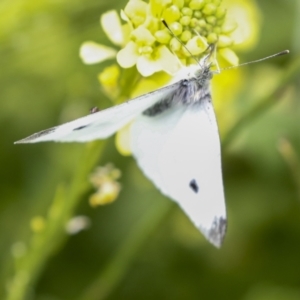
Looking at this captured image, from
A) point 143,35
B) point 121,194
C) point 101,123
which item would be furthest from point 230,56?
point 121,194

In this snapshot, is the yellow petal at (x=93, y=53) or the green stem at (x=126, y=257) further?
the green stem at (x=126, y=257)

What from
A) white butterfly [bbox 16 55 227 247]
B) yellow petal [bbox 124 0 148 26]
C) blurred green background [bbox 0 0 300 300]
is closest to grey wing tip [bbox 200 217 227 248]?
white butterfly [bbox 16 55 227 247]

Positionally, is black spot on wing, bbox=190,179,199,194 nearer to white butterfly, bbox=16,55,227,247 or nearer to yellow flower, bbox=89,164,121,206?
white butterfly, bbox=16,55,227,247

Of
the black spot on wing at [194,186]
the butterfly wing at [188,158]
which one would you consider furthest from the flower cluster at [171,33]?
the black spot on wing at [194,186]

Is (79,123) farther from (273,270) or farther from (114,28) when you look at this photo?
(273,270)

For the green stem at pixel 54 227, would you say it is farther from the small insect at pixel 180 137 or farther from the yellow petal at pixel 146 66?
the yellow petal at pixel 146 66

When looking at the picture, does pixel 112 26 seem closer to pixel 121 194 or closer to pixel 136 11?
pixel 136 11

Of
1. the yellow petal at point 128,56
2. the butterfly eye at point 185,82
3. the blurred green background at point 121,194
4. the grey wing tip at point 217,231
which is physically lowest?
the blurred green background at point 121,194
